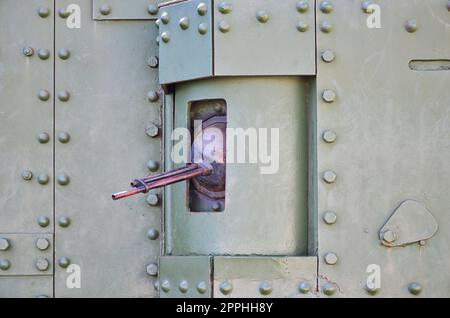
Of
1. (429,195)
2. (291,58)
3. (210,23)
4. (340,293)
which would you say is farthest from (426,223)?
(210,23)

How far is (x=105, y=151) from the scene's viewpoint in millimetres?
3748

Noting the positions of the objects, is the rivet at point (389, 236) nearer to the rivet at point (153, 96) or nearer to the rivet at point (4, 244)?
the rivet at point (153, 96)

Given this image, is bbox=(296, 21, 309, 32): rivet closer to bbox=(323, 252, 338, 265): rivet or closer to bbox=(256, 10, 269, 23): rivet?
bbox=(256, 10, 269, 23): rivet

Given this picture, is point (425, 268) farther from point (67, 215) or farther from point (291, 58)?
point (67, 215)

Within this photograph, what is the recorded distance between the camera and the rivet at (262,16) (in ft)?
11.2

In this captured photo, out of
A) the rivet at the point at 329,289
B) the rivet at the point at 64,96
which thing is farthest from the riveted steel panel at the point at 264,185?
the rivet at the point at 64,96

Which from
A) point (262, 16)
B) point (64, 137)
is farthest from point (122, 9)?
point (262, 16)

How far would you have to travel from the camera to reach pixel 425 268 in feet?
10.8

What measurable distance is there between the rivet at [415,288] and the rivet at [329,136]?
0.54 meters

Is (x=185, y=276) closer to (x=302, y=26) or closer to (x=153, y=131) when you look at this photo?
(x=153, y=131)

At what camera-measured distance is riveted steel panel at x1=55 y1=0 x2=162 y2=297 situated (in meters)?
3.68

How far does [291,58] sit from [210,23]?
0.30 metres

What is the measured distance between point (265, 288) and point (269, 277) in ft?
0.13

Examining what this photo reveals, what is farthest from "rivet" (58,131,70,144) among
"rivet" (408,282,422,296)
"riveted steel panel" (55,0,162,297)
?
"rivet" (408,282,422,296)
